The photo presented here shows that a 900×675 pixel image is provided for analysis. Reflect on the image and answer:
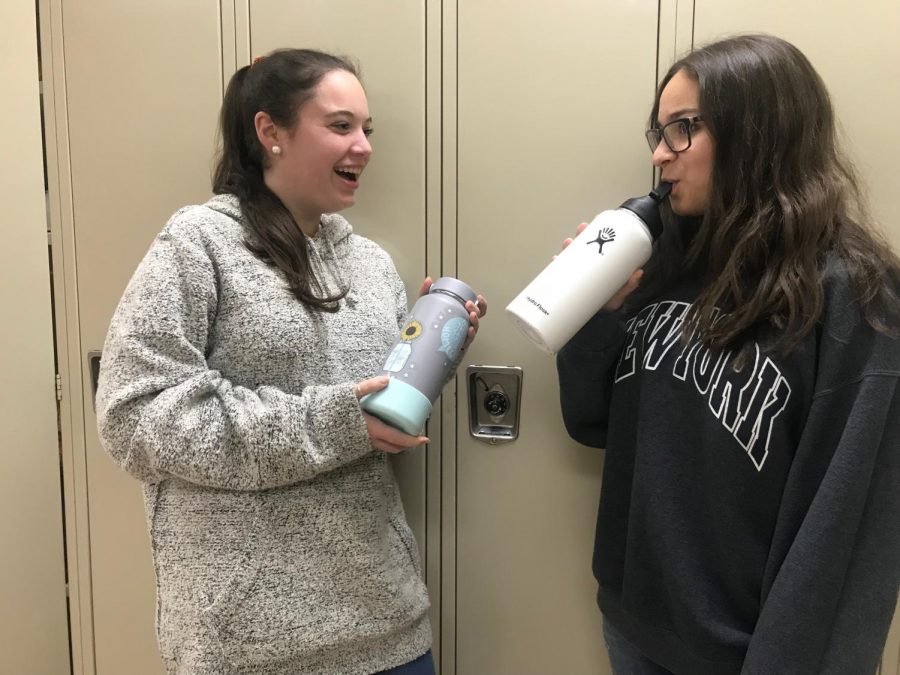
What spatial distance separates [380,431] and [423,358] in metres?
0.12

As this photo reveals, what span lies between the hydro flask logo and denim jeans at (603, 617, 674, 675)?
2.13ft

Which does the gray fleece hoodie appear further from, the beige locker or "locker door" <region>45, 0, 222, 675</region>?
the beige locker

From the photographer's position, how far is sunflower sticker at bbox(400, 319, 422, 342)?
3.07 feet

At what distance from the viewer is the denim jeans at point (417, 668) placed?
1.05m

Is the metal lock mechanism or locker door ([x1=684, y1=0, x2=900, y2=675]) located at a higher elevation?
locker door ([x1=684, y1=0, x2=900, y2=675])

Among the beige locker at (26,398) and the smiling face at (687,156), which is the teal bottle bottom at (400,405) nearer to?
the smiling face at (687,156)

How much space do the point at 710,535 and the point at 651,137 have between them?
2.00 feet

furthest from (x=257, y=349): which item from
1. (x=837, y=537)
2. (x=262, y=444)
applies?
(x=837, y=537)

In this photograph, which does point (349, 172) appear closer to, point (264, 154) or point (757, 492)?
point (264, 154)

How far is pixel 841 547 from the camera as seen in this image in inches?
31.1

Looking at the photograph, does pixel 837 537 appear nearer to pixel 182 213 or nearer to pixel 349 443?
pixel 349 443

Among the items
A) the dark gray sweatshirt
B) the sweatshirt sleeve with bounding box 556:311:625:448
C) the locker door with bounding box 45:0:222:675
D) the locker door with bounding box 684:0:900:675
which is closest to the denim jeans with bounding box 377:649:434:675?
the dark gray sweatshirt

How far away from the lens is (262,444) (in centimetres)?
89

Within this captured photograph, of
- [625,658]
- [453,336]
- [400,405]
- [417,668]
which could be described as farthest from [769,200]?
Result: [417,668]
